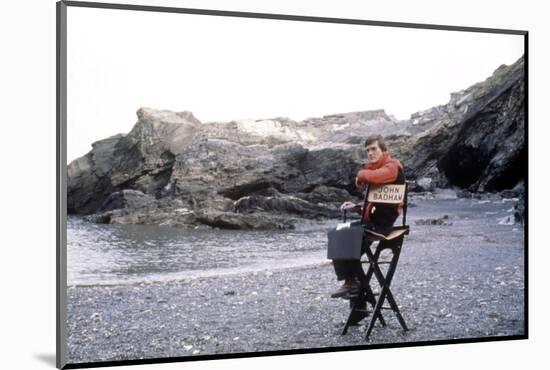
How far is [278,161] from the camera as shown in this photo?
7.52 m

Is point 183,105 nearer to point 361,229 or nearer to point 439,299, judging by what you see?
point 361,229

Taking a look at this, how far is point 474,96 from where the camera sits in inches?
315

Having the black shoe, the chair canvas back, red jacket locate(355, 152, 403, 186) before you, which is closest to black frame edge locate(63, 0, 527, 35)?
red jacket locate(355, 152, 403, 186)

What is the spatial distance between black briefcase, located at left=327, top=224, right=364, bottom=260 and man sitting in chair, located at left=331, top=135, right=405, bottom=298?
5 cm

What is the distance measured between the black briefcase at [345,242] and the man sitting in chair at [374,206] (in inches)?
2.0

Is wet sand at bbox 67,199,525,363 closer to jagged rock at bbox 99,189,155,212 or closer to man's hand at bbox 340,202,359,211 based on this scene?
man's hand at bbox 340,202,359,211

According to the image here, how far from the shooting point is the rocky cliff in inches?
281

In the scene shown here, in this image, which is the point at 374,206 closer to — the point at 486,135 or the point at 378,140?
the point at 378,140

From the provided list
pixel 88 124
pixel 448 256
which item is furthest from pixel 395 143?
pixel 88 124

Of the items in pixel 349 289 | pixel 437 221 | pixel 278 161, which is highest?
pixel 278 161

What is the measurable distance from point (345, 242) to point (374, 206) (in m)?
0.39

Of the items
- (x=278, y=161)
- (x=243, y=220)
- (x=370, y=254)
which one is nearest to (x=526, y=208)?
(x=370, y=254)

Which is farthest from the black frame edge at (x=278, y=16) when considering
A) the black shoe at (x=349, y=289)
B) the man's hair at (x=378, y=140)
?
the black shoe at (x=349, y=289)

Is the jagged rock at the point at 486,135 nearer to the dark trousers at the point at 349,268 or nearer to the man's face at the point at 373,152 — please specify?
the man's face at the point at 373,152
